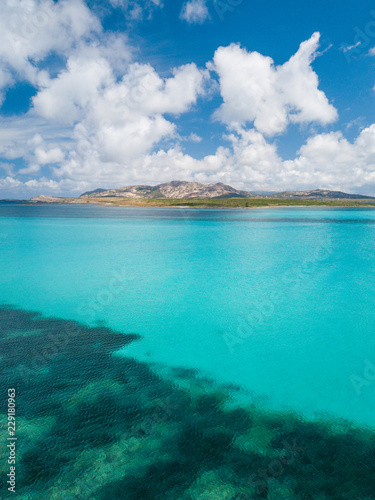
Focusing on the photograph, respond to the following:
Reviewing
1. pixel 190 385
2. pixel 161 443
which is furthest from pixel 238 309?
pixel 161 443

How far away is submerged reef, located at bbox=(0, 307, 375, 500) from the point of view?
8.45 m

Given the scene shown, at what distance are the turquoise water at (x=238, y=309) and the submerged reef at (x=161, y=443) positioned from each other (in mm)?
1712

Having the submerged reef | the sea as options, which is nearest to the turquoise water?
the sea

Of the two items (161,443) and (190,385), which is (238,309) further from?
(161,443)

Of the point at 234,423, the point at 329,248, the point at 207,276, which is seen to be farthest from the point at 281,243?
the point at 234,423

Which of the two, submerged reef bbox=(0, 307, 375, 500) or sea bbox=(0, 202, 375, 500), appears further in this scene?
sea bbox=(0, 202, 375, 500)

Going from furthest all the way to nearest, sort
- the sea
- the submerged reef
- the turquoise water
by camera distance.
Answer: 1. the turquoise water
2. the sea
3. the submerged reef

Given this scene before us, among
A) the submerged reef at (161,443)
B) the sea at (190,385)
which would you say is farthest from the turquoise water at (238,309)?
the submerged reef at (161,443)

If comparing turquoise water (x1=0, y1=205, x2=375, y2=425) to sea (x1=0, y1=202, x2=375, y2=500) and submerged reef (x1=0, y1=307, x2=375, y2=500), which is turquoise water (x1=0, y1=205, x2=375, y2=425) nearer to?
sea (x1=0, y1=202, x2=375, y2=500)

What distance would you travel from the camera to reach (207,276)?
3256 cm

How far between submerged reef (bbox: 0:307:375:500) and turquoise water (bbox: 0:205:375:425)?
1712 mm

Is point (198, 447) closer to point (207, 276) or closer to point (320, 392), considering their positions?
point (320, 392)

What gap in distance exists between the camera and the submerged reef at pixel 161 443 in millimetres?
8453

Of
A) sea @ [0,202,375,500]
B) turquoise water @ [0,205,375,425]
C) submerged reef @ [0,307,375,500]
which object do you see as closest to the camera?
submerged reef @ [0,307,375,500]
